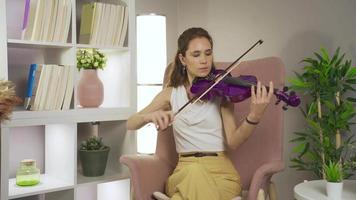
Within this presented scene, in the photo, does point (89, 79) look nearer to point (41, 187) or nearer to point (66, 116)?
point (66, 116)

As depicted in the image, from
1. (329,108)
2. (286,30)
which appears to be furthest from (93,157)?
(286,30)

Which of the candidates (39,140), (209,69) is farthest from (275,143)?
(39,140)

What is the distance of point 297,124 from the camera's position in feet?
7.37

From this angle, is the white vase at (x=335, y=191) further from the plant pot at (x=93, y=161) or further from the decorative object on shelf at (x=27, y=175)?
the decorative object on shelf at (x=27, y=175)

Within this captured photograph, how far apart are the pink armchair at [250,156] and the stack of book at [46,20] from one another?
69 centimetres

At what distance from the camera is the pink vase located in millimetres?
2018

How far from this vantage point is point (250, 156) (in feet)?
6.02

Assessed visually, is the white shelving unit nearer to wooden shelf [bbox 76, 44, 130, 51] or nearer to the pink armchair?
wooden shelf [bbox 76, 44, 130, 51]

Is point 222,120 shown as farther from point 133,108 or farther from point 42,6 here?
point 42,6

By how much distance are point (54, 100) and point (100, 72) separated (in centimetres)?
50

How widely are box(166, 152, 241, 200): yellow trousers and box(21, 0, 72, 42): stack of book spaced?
0.86 m

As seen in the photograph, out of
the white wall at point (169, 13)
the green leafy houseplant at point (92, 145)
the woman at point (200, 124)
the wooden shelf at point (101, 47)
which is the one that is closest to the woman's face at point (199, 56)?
the woman at point (200, 124)

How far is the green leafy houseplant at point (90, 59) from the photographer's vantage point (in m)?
2.05

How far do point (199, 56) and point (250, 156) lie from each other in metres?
0.55
